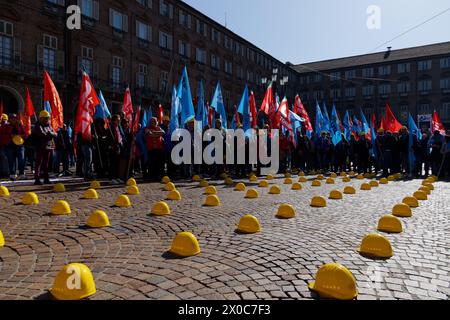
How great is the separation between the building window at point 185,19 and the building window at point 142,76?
9.31 m

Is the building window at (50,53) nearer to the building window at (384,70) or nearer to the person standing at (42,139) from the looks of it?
the person standing at (42,139)

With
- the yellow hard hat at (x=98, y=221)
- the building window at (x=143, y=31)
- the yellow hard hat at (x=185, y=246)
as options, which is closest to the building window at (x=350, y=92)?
the building window at (x=143, y=31)

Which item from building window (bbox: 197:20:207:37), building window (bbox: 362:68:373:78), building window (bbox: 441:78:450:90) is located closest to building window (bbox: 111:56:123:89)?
building window (bbox: 197:20:207:37)

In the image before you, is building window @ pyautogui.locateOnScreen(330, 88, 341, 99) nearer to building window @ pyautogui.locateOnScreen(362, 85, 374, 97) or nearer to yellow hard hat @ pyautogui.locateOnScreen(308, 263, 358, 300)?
building window @ pyautogui.locateOnScreen(362, 85, 374, 97)

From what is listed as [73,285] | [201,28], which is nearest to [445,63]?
[201,28]

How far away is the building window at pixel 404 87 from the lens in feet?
214

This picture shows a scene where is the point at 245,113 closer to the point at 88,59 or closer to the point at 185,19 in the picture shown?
the point at 88,59

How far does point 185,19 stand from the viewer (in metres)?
44.6

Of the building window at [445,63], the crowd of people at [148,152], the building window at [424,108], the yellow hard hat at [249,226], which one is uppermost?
the building window at [445,63]

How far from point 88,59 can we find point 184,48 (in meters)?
15.1

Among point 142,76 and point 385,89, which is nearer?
point 142,76

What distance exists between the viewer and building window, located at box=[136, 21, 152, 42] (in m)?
37.3

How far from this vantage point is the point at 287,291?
287 centimetres

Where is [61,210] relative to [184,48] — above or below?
below
